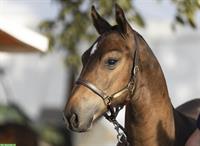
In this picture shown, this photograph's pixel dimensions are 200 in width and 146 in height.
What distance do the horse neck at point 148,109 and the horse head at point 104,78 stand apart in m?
0.09

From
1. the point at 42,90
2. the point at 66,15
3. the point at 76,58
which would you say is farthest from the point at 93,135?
the point at 42,90

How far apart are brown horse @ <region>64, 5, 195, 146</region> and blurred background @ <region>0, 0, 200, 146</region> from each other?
220cm

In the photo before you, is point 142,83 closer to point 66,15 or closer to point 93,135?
point 66,15

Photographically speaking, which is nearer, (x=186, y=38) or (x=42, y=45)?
(x=42, y=45)

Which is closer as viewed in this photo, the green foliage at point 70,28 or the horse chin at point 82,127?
the horse chin at point 82,127

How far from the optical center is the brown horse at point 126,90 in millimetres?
4523

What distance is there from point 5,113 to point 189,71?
6532mm

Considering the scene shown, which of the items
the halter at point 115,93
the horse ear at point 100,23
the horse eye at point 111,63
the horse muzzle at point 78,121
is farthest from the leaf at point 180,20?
the horse muzzle at point 78,121

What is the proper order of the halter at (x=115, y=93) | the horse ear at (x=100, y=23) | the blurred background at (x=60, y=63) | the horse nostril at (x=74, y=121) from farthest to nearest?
the blurred background at (x=60, y=63) → the horse ear at (x=100, y=23) → the halter at (x=115, y=93) → the horse nostril at (x=74, y=121)

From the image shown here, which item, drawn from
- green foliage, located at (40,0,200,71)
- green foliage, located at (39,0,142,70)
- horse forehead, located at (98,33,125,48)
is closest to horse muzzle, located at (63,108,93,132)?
horse forehead, located at (98,33,125,48)

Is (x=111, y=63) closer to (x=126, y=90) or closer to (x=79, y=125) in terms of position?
(x=126, y=90)

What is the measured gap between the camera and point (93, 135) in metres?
12.9

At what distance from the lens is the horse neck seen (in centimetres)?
473

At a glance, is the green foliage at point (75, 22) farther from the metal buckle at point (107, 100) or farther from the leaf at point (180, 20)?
the metal buckle at point (107, 100)
